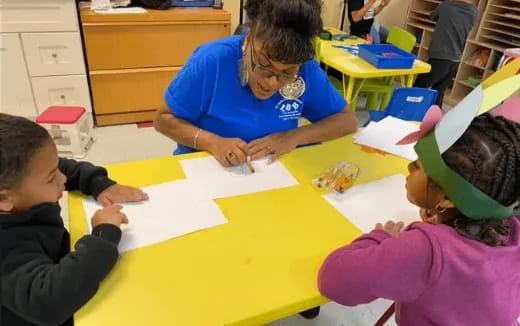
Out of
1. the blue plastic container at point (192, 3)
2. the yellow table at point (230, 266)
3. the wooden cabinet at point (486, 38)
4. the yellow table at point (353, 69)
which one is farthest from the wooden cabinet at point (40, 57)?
the wooden cabinet at point (486, 38)

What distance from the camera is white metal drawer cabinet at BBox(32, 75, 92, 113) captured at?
280 centimetres

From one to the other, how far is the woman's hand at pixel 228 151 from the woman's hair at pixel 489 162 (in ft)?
2.13

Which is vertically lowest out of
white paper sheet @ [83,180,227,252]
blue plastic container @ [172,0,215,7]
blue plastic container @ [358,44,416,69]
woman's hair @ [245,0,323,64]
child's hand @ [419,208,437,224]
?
blue plastic container @ [358,44,416,69]

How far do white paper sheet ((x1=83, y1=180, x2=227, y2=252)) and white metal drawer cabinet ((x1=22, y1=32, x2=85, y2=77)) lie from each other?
211cm

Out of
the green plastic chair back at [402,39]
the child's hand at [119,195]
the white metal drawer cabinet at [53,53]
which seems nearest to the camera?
the child's hand at [119,195]

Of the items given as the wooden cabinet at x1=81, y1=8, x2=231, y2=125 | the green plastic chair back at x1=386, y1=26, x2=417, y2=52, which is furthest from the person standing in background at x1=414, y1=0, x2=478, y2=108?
the wooden cabinet at x1=81, y1=8, x2=231, y2=125

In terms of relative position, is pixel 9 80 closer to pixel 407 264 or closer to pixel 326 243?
pixel 326 243

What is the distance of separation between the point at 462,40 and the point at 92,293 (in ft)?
11.0

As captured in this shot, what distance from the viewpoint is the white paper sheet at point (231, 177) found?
1115mm

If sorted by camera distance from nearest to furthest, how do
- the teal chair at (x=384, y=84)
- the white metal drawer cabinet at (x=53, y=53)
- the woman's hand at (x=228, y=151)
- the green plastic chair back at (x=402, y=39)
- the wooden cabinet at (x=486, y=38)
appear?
the woman's hand at (x=228, y=151)
the white metal drawer cabinet at (x=53, y=53)
the teal chair at (x=384, y=84)
the green plastic chair back at (x=402, y=39)
the wooden cabinet at (x=486, y=38)

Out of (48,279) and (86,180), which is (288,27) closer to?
(86,180)

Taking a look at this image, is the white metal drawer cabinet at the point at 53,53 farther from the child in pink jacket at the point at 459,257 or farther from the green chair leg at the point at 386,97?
the child in pink jacket at the point at 459,257

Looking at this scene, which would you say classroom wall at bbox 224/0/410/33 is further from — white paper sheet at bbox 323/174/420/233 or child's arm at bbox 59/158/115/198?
child's arm at bbox 59/158/115/198

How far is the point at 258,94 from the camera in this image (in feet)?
4.34
